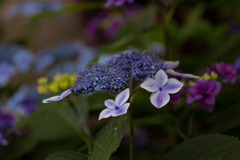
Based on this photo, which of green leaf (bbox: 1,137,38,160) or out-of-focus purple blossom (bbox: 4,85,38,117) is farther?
out-of-focus purple blossom (bbox: 4,85,38,117)

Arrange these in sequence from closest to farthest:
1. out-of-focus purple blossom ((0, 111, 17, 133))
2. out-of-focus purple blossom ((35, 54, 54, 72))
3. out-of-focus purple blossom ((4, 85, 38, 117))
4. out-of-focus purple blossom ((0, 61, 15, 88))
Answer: out-of-focus purple blossom ((0, 111, 17, 133))
out-of-focus purple blossom ((4, 85, 38, 117))
out-of-focus purple blossom ((0, 61, 15, 88))
out-of-focus purple blossom ((35, 54, 54, 72))

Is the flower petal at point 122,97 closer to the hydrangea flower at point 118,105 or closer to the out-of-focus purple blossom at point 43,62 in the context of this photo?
the hydrangea flower at point 118,105

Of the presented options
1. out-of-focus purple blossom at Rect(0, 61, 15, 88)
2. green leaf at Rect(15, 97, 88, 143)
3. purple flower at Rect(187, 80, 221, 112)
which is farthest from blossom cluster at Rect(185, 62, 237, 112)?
out-of-focus purple blossom at Rect(0, 61, 15, 88)

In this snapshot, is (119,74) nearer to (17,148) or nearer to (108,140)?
(108,140)

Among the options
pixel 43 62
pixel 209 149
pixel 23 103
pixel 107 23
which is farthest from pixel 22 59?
pixel 209 149

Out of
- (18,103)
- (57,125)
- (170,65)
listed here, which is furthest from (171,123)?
(18,103)

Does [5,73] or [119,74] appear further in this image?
[5,73]

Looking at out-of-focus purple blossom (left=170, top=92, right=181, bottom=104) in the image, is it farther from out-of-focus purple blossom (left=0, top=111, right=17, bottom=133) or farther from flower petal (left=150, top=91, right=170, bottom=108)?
out-of-focus purple blossom (left=0, top=111, right=17, bottom=133)
